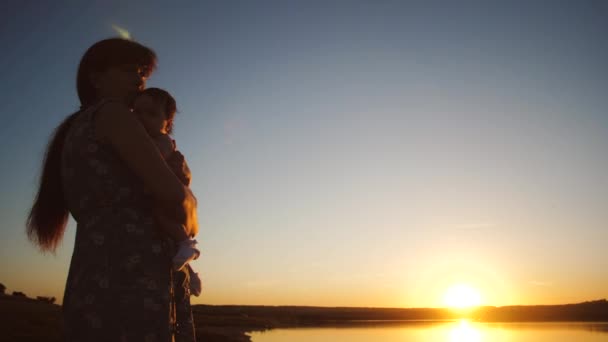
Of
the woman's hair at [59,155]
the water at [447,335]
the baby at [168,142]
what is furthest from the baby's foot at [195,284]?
the water at [447,335]

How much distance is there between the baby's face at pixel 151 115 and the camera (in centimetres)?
300

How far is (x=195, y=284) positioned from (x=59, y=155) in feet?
3.63

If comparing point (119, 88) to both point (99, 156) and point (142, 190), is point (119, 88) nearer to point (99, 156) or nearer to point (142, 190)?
point (99, 156)

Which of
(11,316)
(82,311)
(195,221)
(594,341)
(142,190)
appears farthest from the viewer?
Result: (594,341)

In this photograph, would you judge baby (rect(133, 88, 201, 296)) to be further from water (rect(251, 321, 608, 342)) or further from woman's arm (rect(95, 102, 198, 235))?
water (rect(251, 321, 608, 342))

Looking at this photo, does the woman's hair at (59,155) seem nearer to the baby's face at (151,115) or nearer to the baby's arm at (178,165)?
the baby's face at (151,115)

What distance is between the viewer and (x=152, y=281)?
7.54 ft

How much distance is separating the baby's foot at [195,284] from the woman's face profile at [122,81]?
3.68 ft

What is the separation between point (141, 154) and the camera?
226 cm

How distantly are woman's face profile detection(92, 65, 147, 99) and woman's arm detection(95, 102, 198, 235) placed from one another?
12.4 inches

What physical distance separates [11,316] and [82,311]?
21260 mm

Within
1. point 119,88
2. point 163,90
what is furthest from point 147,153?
point 163,90

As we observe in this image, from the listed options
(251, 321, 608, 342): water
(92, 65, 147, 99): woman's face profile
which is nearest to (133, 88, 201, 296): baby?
(92, 65, 147, 99): woman's face profile

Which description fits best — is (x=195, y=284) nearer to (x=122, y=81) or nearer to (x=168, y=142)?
(x=168, y=142)
